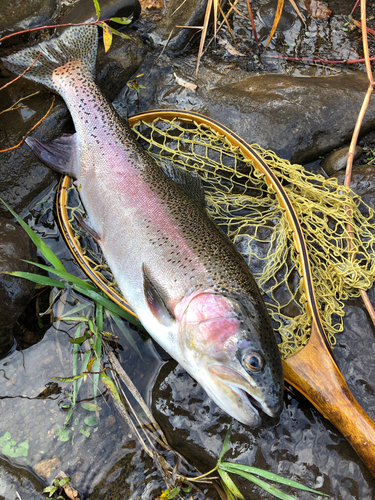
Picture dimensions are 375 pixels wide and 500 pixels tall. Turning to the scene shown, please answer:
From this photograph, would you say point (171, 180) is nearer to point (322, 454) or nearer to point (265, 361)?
point (265, 361)

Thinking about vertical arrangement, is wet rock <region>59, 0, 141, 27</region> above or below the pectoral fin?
above

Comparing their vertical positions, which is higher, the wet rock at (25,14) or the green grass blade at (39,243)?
the wet rock at (25,14)

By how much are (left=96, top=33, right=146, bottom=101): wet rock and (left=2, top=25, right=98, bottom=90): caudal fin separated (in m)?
0.32

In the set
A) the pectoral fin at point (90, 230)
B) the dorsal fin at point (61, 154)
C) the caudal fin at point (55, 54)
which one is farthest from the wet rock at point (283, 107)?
the pectoral fin at point (90, 230)

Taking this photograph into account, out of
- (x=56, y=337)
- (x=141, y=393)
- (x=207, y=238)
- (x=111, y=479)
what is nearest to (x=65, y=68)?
(x=207, y=238)

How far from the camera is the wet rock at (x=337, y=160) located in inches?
139

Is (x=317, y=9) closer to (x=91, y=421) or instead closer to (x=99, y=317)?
(x=99, y=317)

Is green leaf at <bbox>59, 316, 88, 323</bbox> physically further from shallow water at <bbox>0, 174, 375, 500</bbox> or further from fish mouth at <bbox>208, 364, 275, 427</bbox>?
fish mouth at <bbox>208, 364, 275, 427</bbox>

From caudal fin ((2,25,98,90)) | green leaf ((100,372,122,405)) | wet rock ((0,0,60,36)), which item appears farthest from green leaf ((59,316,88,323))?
→ wet rock ((0,0,60,36))

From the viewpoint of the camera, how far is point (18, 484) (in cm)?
239

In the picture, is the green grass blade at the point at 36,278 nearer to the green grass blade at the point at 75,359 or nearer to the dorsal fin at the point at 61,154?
the green grass blade at the point at 75,359

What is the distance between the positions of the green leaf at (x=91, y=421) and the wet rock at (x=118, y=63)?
3.17 meters

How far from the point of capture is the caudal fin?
324cm

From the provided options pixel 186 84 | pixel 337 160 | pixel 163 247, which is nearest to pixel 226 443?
pixel 163 247
